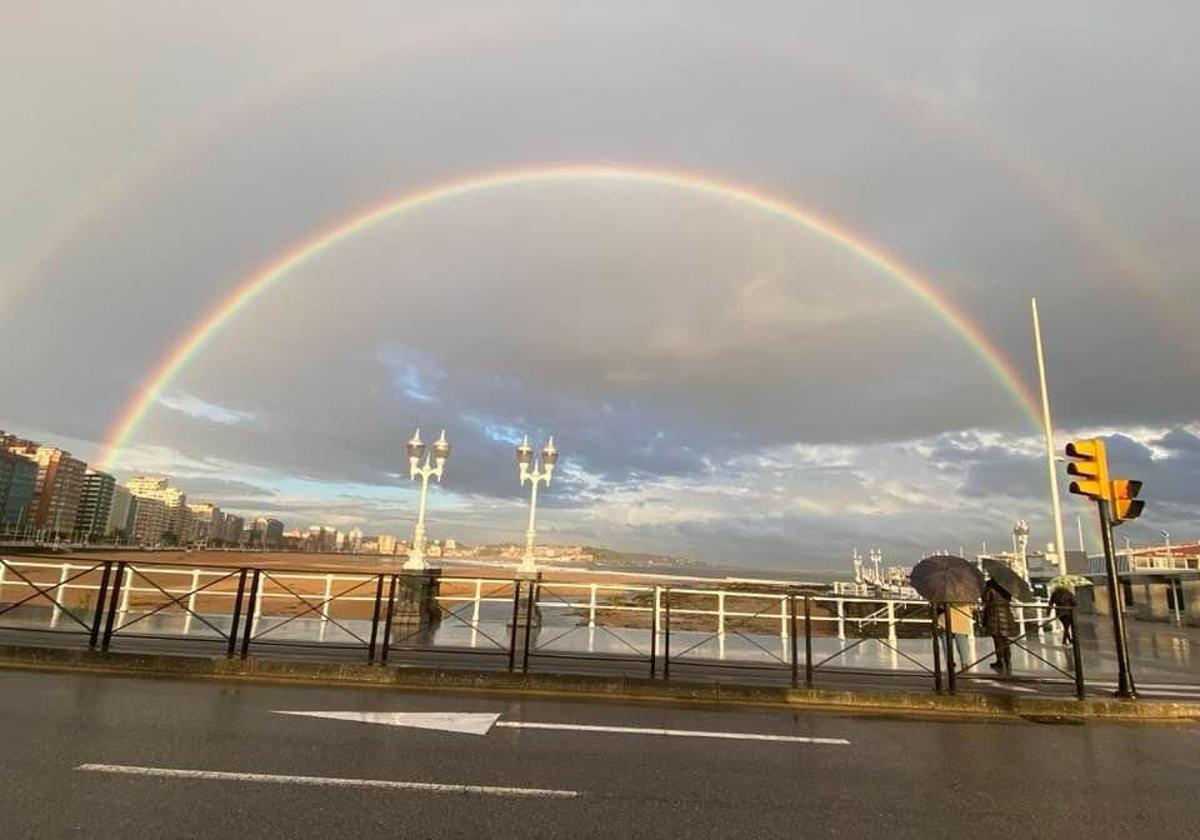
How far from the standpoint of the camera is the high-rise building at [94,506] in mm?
172212

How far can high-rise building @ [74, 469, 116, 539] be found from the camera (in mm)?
172212

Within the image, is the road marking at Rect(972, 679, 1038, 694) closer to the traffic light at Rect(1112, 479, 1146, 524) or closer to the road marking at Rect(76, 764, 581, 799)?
the traffic light at Rect(1112, 479, 1146, 524)

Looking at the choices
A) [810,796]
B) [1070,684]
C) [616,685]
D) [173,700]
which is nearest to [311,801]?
[810,796]

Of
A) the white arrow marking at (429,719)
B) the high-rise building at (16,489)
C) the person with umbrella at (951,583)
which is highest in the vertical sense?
the high-rise building at (16,489)

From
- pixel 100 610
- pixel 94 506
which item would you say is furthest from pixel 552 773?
pixel 94 506

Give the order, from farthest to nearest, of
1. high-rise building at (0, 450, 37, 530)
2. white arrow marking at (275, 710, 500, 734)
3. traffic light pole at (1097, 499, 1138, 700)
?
high-rise building at (0, 450, 37, 530) → traffic light pole at (1097, 499, 1138, 700) → white arrow marking at (275, 710, 500, 734)

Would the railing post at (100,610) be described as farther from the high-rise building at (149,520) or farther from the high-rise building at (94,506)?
the high-rise building at (149,520)

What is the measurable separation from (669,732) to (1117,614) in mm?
7614

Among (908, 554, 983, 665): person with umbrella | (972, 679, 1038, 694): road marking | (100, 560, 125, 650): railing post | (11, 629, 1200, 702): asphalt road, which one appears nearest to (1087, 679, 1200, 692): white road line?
(11, 629, 1200, 702): asphalt road

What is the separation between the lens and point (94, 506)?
175 m

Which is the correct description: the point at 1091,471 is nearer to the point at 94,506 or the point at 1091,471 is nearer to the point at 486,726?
the point at 486,726

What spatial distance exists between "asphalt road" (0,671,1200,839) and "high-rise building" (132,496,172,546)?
21129cm

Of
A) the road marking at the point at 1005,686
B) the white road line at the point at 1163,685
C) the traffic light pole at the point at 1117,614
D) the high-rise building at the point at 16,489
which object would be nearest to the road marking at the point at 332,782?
the road marking at the point at 1005,686

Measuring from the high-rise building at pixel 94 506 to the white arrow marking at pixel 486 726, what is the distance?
20248 centimetres
